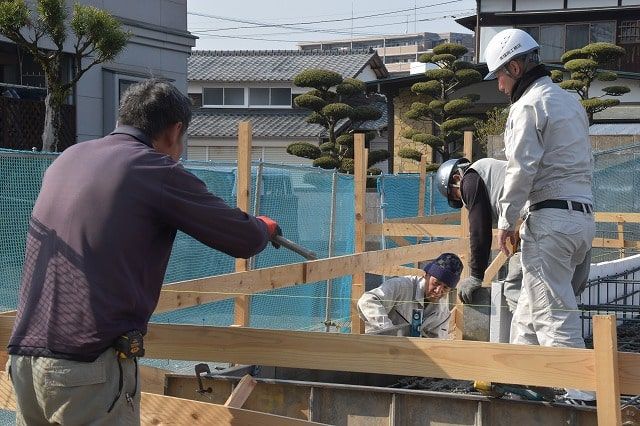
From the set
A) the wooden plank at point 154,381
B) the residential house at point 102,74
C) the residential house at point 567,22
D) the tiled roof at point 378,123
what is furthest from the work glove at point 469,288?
the tiled roof at point 378,123

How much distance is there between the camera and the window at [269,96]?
3831 cm

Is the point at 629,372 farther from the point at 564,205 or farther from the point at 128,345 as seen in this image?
the point at 128,345

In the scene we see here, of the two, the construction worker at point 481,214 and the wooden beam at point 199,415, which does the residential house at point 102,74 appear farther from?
the wooden beam at point 199,415

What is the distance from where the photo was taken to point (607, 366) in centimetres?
324

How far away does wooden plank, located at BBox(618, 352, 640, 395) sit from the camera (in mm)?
3273

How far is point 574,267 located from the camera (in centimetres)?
495

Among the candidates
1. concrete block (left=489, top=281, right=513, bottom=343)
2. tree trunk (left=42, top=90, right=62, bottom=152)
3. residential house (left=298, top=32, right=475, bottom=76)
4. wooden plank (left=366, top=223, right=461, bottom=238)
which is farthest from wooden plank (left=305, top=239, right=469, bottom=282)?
residential house (left=298, top=32, right=475, bottom=76)

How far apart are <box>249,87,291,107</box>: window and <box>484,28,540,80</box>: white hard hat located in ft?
109

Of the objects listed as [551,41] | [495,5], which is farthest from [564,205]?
[495,5]

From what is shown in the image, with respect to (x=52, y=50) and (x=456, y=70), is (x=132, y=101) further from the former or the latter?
(x=456, y=70)

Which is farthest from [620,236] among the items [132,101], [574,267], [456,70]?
[456,70]

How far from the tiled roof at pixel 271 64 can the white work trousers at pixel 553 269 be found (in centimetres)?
3360

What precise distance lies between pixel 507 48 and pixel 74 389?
3014 millimetres

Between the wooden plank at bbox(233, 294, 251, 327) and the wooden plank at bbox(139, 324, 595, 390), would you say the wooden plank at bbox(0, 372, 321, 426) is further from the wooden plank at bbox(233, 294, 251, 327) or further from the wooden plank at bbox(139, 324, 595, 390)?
the wooden plank at bbox(233, 294, 251, 327)
